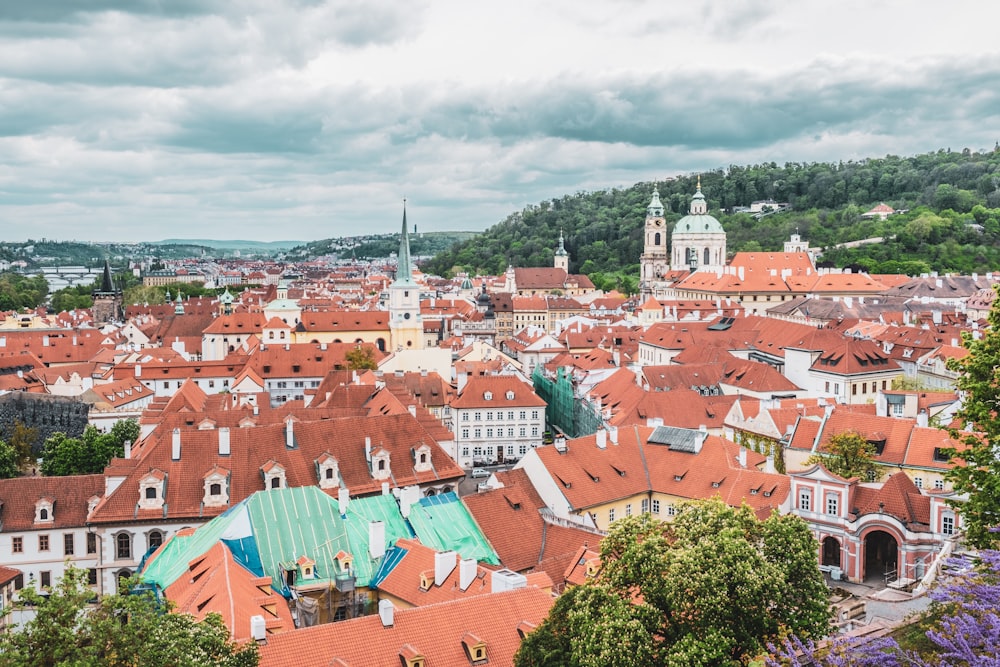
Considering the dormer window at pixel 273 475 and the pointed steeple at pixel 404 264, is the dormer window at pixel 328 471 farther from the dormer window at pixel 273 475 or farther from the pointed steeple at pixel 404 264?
the pointed steeple at pixel 404 264

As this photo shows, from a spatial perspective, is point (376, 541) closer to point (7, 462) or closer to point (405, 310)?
point (7, 462)

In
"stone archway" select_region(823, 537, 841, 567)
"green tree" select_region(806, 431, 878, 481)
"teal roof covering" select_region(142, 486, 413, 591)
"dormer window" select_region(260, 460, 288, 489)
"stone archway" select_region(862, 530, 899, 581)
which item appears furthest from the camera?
"green tree" select_region(806, 431, 878, 481)

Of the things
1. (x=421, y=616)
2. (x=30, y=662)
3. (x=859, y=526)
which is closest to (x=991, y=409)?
(x=421, y=616)

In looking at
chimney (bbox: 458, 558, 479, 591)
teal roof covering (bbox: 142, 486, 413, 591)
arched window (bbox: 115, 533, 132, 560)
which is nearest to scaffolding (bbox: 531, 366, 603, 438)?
teal roof covering (bbox: 142, 486, 413, 591)

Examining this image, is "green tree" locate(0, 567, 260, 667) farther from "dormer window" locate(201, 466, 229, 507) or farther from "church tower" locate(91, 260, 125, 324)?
"church tower" locate(91, 260, 125, 324)

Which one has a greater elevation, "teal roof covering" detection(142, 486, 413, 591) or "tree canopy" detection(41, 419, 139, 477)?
"teal roof covering" detection(142, 486, 413, 591)

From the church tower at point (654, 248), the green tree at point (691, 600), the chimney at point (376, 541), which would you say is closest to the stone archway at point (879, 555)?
the chimney at point (376, 541)

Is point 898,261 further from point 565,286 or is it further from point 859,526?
point 859,526
